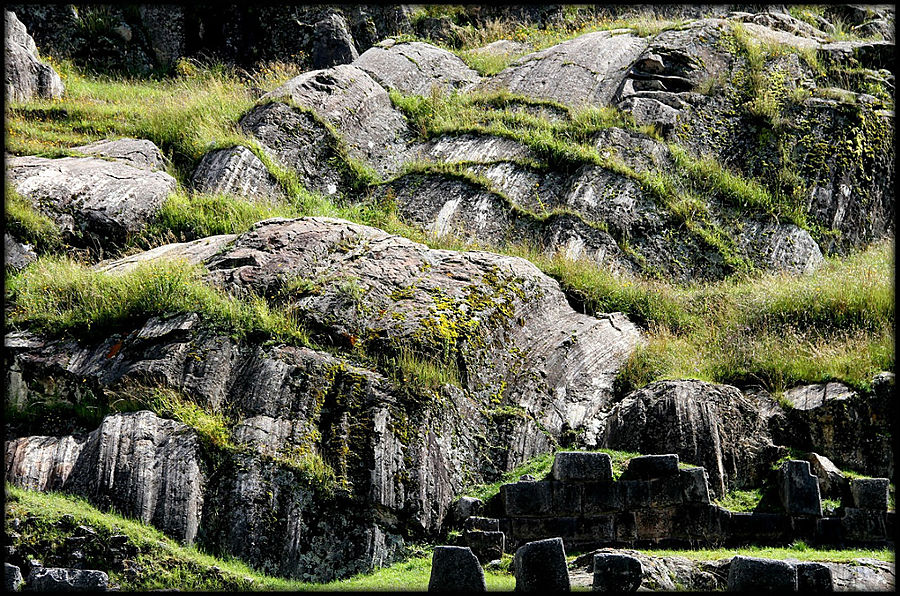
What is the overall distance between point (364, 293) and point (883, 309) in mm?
7213

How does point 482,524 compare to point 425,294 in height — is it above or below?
below

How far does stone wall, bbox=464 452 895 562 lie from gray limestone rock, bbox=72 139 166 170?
9.32m

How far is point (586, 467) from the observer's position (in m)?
9.58

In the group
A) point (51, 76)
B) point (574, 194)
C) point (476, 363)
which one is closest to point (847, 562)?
point (476, 363)

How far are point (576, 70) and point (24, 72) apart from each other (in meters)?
11.8

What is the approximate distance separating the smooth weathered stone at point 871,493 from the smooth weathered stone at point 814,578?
2305 mm

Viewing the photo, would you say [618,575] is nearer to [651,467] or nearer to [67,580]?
[651,467]

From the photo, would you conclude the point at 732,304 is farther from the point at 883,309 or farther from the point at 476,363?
the point at 476,363

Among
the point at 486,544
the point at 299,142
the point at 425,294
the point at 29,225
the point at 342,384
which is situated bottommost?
the point at 486,544

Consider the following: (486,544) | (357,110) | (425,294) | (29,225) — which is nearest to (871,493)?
(486,544)

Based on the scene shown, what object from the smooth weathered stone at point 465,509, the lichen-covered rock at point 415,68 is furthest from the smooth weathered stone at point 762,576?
the lichen-covered rock at point 415,68

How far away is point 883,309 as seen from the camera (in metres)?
12.1

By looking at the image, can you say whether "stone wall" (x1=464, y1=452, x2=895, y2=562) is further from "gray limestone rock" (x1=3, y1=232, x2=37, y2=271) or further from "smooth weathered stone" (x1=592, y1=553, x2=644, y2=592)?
"gray limestone rock" (x1=3, y1=232, x2=37, y2=271)

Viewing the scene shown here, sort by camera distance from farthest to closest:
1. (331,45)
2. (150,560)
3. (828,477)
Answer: (331,45), (828,477), (150,560)
